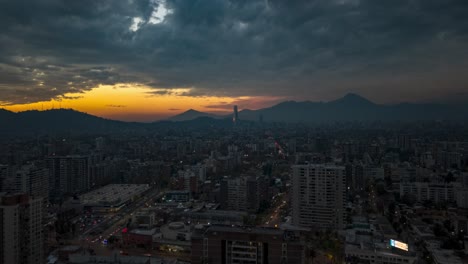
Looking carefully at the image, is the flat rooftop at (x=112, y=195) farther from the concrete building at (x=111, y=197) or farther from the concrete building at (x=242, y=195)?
the concrete building at (x=242, y=195)

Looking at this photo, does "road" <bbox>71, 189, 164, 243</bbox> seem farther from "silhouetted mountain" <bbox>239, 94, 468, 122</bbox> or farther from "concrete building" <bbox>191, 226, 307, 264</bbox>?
"silhouetted mountain" <bbox>239, 94, 468, 122</bbox>

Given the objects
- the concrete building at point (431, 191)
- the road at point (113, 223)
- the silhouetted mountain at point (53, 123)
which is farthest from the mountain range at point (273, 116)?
the concrete building at point (431, 191)

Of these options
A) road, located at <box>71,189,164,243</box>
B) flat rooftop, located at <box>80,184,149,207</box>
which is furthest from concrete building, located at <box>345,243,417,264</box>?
flat rooftop, located at <box>80,184,149,207</box>

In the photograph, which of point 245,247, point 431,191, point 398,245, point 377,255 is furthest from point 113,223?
point 431,191

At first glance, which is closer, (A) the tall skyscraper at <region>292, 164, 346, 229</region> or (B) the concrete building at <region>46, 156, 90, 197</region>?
(A) the tall skyscraper at <region>292, 164, 346, 229</region>

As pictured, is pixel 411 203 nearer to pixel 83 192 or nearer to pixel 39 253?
pixel 39 253

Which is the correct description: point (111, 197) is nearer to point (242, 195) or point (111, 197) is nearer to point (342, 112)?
point (242, 195)
